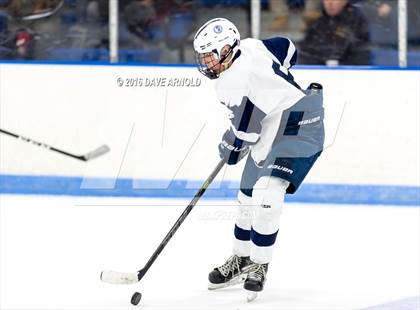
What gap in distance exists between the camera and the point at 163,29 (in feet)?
20.4

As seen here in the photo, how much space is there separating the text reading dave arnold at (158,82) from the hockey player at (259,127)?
1.74 metres

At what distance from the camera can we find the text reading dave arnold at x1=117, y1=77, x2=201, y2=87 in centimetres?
561

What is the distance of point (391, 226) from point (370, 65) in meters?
1.27

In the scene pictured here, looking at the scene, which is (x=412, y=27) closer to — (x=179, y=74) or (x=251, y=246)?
(x=179, y=74)

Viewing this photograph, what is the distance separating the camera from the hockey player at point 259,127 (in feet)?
12.0

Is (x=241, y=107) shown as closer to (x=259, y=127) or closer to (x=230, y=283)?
(x=259, y=127)

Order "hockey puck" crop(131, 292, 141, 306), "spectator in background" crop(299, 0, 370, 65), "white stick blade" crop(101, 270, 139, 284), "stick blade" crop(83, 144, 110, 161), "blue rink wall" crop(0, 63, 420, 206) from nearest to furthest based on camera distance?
"hockey puck" crop(131, 292, 141, 306)
"white stick blade" crop(101, 270, 139, 284)
"stick blade" crop(83, 144, 110, 161)
"blue rink wall" crop(0, 63, 420, 206)
"spectator in background" crop(299, 0, 370, 65)

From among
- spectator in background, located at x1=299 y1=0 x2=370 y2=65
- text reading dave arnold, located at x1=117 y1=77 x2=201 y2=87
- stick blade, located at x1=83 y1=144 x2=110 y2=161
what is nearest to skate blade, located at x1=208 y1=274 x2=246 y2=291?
stick blade, located at x1=83 y1=144 x2=110 y2=161

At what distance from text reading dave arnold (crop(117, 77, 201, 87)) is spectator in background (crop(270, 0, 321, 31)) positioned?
763 mm

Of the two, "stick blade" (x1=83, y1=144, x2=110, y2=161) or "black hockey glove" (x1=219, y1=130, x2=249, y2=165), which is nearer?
"black hockey glove" (x1=219, y1=130, x2=249, y2=165)

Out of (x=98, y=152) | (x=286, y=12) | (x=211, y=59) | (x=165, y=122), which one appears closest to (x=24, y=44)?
(x=98, y=152)

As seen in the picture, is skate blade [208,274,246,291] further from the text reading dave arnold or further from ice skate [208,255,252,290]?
the text reading dave arnold

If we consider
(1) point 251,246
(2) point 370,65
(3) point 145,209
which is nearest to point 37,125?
(3) point 145,209

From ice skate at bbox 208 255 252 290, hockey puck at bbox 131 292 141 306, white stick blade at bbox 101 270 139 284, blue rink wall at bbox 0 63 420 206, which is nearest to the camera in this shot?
hockey puck at bbox 131 292 141 306
